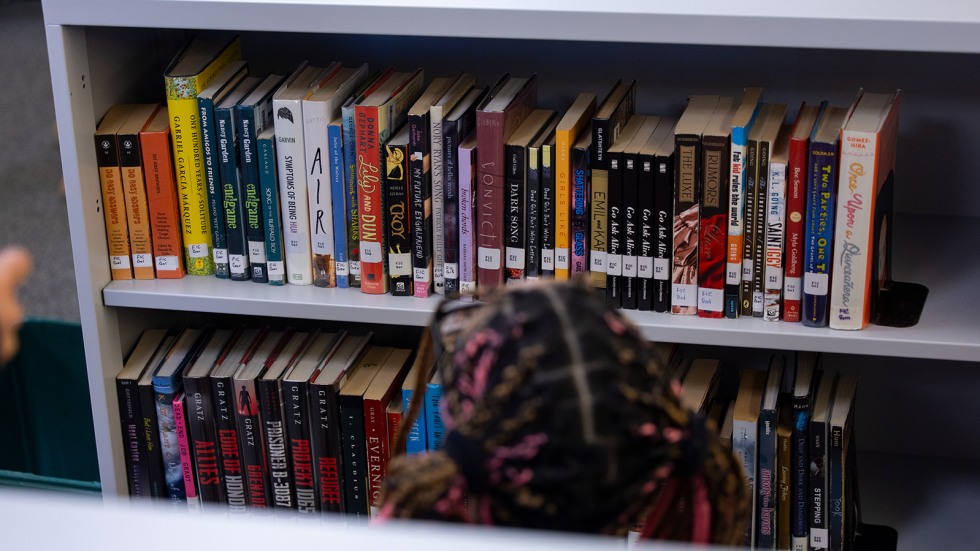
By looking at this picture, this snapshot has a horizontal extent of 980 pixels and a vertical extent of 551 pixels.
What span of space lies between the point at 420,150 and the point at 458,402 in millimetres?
673

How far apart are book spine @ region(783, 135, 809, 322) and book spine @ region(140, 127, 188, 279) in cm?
77

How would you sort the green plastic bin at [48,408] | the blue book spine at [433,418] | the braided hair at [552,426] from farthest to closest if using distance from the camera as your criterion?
the green plastic bin at [48,408] < the blue book spine at [433,418] < the braided hair at [552,426]

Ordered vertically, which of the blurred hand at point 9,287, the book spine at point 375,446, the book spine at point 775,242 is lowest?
the book spine at point 375,446

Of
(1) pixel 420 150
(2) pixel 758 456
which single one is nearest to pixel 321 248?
(1) pixel 420 150

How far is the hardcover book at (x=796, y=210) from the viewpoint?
47.9 inches

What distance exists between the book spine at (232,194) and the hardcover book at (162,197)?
0.07 m

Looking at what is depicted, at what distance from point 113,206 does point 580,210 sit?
609mm

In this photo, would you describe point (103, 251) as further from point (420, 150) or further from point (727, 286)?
point (727, 286)

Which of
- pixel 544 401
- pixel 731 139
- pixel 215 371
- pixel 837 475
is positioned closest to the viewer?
pixel 544 401

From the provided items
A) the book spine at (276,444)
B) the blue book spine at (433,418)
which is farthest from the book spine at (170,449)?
the blue book spine at (433,418)

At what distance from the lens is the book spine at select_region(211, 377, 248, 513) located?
149 centimetres

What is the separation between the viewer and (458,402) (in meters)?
0.69

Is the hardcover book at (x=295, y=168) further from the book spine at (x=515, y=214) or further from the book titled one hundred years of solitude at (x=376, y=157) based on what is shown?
the book spine at (x=515, y=214)

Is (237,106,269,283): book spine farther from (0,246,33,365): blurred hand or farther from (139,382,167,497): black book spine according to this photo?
(0,246,33,365): blurred hand
